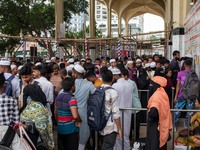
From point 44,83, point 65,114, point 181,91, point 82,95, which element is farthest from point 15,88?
point 181,91

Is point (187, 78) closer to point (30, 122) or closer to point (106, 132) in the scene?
point (106, 132)

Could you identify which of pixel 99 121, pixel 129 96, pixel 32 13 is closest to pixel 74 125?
pixel 99 121

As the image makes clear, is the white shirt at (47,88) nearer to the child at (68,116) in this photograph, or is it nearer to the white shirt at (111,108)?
the child at (68,116)

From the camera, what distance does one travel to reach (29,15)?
2480cm

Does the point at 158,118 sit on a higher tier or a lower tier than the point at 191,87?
lower

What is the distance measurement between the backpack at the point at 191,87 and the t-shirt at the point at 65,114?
2.94 meters

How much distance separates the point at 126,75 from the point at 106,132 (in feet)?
5.34

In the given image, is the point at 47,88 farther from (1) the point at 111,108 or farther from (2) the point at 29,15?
(2) the point at 29,15

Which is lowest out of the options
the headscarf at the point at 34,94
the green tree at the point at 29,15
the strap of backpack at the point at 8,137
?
the strap of backpack at the point at 8,137

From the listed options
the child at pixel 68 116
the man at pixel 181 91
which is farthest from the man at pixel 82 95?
the man at pixel 181 91

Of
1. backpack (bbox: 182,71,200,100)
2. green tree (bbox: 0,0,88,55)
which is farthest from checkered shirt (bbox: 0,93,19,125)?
green tree (bbox: 0,0,88,55)

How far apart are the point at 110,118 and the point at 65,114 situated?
0.71 meters

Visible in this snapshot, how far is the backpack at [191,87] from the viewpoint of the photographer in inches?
247

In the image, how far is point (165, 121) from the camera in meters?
4.18
